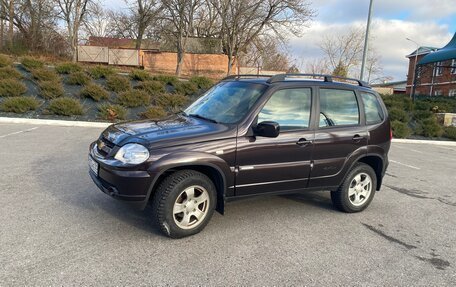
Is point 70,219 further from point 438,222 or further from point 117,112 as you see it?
point 117,112

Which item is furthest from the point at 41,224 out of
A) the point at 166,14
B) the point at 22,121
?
the point at 166,14

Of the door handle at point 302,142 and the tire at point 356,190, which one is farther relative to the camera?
the tire at point 356,190

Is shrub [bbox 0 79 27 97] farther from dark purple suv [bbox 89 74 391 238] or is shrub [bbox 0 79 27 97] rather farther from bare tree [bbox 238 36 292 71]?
bare tree [bbox 238 36 292 71]

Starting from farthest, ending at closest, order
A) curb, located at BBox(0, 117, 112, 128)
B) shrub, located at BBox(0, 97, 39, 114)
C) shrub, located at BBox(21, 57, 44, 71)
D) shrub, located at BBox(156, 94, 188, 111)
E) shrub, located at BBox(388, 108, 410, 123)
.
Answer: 1. shrub, located at BBox(388, 108, 410, 123)
2. shrub, located at BBox(21, 57, 44, 71)
3. shrub, located at BBox(156, 94, 188, 111)
4. shrub, located at BBox(0, 97, 39, 114)
5. curb, located at BBox(0, 117, 112, 128)

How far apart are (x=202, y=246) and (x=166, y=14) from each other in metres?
29.6

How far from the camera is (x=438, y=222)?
468 centimetres

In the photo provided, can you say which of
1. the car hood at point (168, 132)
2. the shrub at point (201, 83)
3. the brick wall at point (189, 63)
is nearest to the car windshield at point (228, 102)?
the car hood at point (168, 132)

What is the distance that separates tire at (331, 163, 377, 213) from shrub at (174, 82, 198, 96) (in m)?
12.0

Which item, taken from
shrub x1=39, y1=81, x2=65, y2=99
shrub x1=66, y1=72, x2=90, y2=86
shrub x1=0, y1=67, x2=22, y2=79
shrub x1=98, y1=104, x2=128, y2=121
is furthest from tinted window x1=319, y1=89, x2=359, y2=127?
shrub x1=0, y1=67, x2=22, y2=79

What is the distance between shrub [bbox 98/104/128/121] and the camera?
1276 cm

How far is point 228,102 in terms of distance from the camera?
→ 424 centimetres

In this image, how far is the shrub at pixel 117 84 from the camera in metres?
15.0

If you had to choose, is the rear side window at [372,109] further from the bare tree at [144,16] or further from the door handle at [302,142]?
the bare tree at [144,16]

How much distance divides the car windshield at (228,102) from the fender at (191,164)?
1.88 ft
